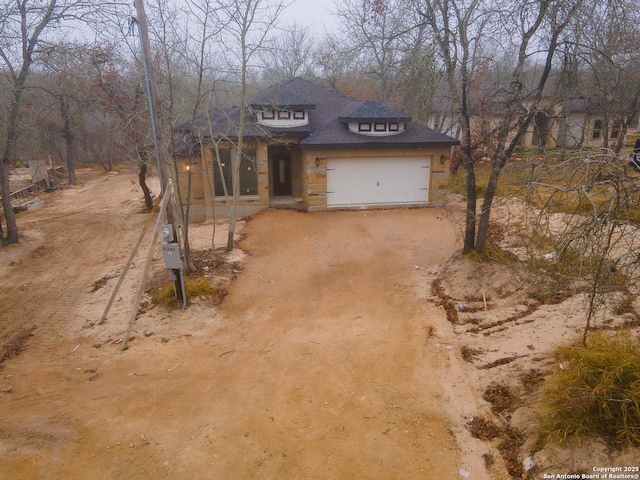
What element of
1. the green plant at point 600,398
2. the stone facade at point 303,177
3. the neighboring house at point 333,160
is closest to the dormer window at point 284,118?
the neighboring house at point 333,160

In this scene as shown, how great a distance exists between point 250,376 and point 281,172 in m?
13.2

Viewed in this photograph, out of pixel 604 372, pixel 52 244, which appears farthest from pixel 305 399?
pixel 52 244

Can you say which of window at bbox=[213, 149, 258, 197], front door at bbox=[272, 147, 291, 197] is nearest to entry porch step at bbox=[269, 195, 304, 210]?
window at bbox=[213, 149, 258, 197]

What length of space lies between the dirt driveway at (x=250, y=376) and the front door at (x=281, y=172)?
6.54m

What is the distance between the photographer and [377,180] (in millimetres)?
16688

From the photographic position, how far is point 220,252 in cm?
1248

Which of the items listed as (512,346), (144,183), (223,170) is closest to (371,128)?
(223,170)

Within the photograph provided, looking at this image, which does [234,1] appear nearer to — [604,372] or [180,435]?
[180,435]

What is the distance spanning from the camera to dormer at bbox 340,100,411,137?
16.3 m

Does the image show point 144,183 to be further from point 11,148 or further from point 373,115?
point 373,115

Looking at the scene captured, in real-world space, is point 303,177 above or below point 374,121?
below

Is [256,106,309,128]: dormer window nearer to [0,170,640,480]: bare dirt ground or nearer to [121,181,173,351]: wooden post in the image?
[0,170,640,480]: bare dirt ground

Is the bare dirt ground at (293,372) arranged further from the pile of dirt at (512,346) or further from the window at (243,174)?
the window at (243,174)

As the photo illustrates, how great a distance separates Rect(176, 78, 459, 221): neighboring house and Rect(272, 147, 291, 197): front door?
50.0 inches
